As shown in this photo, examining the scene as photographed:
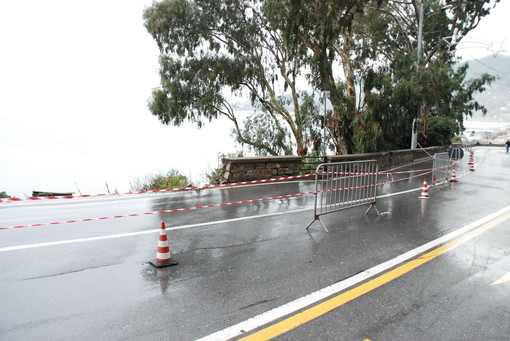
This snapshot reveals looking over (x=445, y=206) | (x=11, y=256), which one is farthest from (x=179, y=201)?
(x=445, y=206)

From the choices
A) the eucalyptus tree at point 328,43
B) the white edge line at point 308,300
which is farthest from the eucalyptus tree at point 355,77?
the white edge line at point 308,300

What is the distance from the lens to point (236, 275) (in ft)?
15.4

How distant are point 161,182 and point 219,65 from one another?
332 inches

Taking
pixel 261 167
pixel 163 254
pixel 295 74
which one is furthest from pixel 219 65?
pixel 163 254

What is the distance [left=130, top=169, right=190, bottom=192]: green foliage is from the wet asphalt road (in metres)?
9.09

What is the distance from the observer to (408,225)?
24.0 ft

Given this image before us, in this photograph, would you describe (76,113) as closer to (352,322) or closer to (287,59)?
(287,59)

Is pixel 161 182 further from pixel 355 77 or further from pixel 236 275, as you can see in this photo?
pixel 236 275

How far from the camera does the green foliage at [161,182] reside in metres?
17.7

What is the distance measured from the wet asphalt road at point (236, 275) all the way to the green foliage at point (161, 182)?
9.09 m

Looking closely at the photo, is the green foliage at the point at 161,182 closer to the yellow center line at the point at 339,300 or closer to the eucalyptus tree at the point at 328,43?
the eucalyptus tree at the point at 328,43

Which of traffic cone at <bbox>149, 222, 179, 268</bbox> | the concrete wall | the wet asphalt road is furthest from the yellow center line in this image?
the concrete wall

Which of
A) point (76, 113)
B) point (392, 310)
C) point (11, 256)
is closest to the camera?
point (392, 310)

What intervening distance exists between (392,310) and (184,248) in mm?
3242
